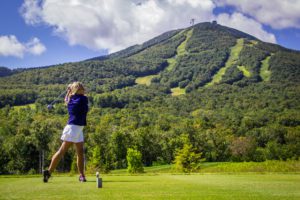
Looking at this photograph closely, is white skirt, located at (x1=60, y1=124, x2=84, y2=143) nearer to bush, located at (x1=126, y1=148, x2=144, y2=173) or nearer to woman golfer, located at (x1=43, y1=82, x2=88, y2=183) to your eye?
woman golfer, located at (x1=43, y1=82, x2=88, y2=183)

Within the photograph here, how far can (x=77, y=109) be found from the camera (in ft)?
33.9

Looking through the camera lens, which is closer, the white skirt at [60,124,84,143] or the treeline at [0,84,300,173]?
the white skirt at [60,124,84,143]

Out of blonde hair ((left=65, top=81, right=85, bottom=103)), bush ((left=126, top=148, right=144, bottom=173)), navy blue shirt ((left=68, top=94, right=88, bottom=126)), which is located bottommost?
bush ((left=126, top=148, right=144, bottom=173))

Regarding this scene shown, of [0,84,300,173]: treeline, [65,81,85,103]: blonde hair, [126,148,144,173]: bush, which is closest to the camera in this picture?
[65,81,85,103]: blonde hair

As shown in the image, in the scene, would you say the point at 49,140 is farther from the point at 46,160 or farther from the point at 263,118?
the point at 263,118

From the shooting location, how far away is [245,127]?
148 meters

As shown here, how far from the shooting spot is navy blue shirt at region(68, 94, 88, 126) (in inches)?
404

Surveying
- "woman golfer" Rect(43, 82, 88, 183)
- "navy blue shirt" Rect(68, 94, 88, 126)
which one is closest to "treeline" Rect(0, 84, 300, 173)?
"woman golfer" Rect(43, 82, 88, 183)

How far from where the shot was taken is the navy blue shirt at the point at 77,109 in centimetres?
1026

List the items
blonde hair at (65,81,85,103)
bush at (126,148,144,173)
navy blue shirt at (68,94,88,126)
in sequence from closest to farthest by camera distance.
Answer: navy blue shirt at (68,94,88,126), blonde hair at (65,81,85,103), bush at (126,148,144,173)

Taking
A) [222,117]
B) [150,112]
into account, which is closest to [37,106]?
[150,112]

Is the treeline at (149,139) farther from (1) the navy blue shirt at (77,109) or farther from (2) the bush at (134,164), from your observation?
(1) the navy blue shirt at (77,109)

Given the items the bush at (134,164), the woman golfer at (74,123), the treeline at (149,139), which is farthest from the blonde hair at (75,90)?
the bush at (134,164)

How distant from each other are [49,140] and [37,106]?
93110mm
